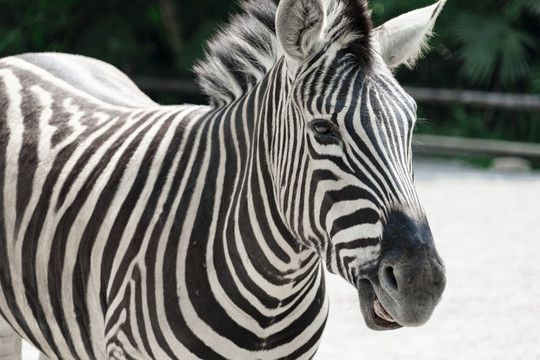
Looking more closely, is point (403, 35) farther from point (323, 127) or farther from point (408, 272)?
point (408, 272)

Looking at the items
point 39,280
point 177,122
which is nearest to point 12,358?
point 39,280

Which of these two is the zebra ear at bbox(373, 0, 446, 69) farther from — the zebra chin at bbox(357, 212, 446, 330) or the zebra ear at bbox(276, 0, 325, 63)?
the zebra chin at bbox(357, 212, 446, 330)

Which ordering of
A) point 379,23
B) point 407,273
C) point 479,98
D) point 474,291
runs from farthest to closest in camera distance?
1. point 479,98
2. point 379,23
3. point 474,291
4. point 407,273

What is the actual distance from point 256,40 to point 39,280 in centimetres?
111

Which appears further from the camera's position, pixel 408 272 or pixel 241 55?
pixel 241 55

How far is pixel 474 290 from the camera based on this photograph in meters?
5.83

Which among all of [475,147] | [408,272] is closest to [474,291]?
[408,272]

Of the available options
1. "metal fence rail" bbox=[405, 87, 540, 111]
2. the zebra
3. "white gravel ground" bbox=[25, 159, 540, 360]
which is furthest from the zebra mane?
"metal fence rail" bbox=[405, 87, 540, 111]

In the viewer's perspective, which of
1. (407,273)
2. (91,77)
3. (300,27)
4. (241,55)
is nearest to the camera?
(407,273)

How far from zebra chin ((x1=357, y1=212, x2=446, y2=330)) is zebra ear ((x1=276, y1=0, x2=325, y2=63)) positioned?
52cm

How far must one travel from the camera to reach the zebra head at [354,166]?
1939 mm

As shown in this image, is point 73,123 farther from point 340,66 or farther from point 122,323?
point 340,66

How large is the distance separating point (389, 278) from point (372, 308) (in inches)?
4.9

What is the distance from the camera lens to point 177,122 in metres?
2.65
